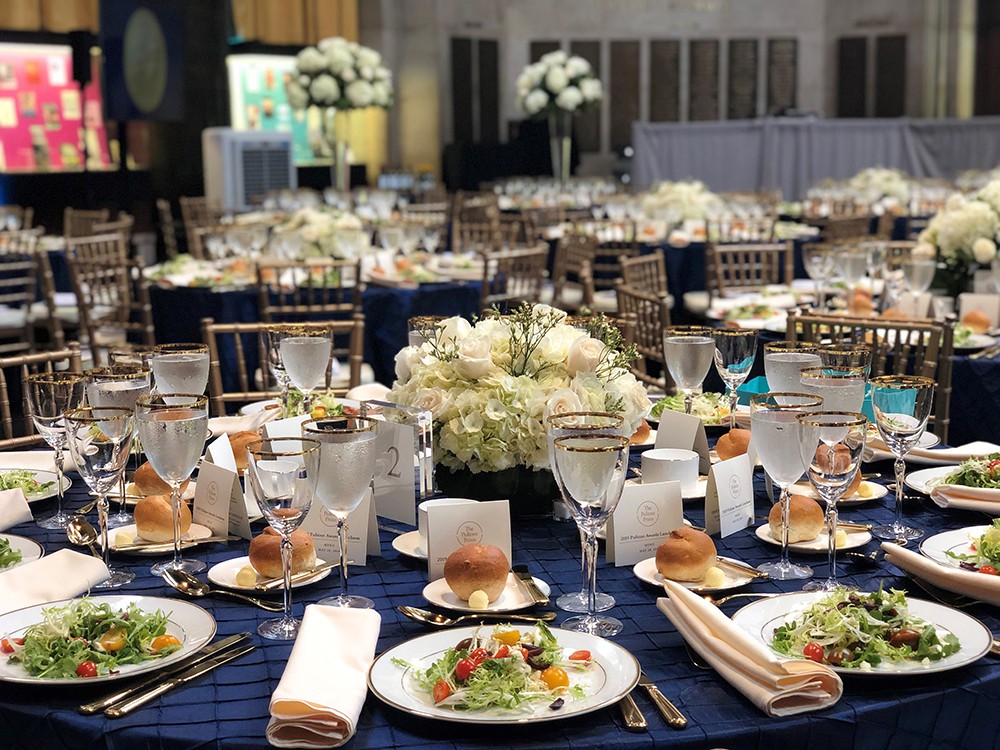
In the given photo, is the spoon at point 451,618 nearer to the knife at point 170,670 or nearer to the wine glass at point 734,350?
the knife at point 170,670

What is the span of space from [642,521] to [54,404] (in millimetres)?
962

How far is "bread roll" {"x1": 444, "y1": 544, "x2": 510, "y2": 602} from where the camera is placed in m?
1.57

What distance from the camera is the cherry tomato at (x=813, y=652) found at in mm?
1369

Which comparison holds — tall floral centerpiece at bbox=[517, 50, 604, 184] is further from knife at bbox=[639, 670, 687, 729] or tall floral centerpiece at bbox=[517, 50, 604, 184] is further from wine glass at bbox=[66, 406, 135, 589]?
knife at bbox=[639, 670, 687, 729]

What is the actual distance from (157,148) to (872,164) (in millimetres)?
7535

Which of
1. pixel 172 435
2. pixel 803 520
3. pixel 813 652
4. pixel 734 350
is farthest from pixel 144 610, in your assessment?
pixel 734 350

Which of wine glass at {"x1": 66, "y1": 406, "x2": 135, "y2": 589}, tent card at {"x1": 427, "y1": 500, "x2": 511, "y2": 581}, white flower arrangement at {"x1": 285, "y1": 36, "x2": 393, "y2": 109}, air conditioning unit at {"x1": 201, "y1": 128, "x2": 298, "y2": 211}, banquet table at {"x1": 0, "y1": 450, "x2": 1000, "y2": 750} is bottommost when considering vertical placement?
banquet table at {"x1": 0, "y1": 450, "x2": 1000, "y2": 750}

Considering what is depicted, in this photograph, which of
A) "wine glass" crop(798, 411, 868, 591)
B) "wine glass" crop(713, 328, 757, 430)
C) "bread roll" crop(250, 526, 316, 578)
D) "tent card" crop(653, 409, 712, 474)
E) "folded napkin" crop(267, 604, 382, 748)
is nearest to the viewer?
"folded napkin" crop(267, 604, 382, 748)

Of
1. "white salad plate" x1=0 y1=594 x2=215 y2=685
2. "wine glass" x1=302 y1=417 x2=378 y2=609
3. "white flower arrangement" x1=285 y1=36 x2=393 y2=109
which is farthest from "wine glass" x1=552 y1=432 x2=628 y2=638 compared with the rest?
"white flower arrangement" x1=285 y1=36 x2=393 y2=109

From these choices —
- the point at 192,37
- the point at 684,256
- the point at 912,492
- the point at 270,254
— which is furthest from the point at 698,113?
the point at 912,492

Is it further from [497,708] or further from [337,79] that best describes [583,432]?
[337,79]

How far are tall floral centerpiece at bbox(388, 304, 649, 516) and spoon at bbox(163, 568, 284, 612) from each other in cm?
42

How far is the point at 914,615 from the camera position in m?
1.48

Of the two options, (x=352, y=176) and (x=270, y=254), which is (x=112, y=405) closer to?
(x=270, y=254)
